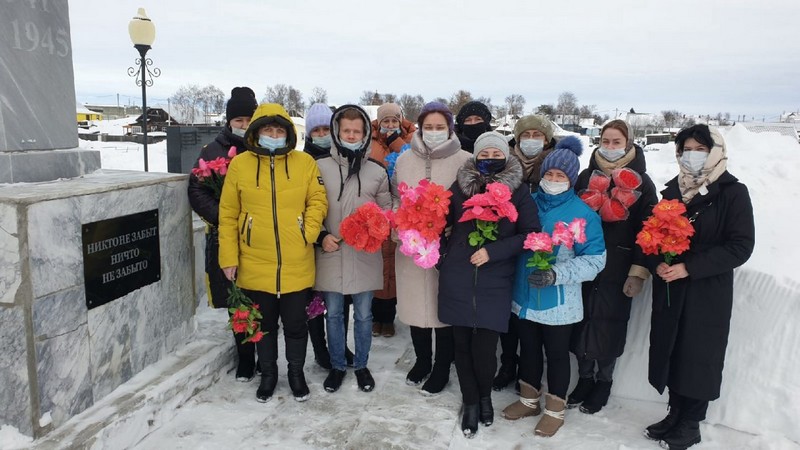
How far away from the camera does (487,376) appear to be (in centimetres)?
349

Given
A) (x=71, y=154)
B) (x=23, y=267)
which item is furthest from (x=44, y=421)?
(x=71, y=154)

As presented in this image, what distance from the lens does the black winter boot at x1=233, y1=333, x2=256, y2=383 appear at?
4.07 m

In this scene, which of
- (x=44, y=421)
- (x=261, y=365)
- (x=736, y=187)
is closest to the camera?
(x=44, y=421)

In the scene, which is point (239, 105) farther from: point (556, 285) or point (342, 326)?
point (556, 285)

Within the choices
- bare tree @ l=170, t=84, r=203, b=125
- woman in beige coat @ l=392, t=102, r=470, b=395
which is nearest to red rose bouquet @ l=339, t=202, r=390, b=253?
woman in beige coat @ l=392, t=102, r=470, b=395

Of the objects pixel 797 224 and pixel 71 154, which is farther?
pixel 797 224

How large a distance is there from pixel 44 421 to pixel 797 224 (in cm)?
548

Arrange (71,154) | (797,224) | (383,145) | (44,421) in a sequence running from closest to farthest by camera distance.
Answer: (44,421)
(71,154)
(797,224)
(383,145)

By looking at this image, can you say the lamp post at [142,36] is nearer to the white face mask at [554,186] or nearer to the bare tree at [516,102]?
the white face mask at [554,186]

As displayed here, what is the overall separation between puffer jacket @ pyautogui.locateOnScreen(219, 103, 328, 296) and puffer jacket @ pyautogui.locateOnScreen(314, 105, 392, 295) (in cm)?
19

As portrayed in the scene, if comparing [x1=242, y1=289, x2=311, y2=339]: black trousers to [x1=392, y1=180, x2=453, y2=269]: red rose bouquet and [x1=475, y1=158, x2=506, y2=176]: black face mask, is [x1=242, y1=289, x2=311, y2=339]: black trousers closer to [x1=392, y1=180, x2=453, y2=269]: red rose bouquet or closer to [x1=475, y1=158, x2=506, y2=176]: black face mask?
[x1=392, y1=180, x2=453, y2=269]: red rose bouquet

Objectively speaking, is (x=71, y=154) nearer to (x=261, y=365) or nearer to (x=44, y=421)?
(x=44, y=421)

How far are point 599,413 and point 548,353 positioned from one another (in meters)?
0.70

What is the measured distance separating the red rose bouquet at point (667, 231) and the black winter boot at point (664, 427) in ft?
3.43
